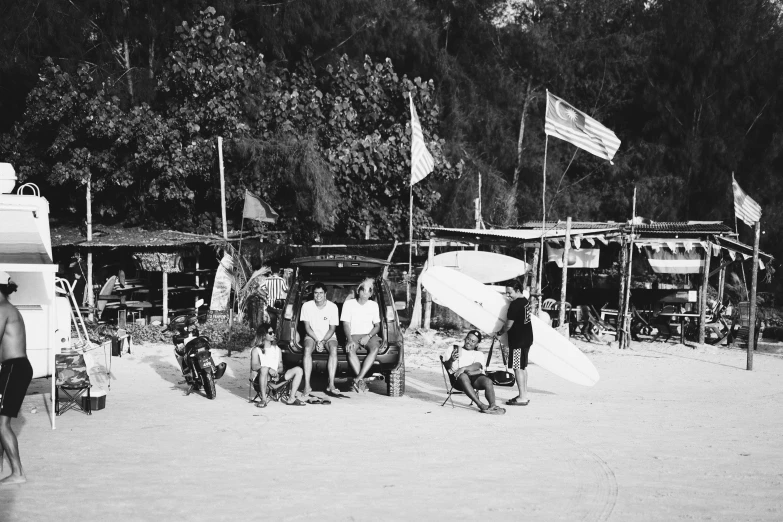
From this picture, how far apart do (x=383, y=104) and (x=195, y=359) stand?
15.4 metres

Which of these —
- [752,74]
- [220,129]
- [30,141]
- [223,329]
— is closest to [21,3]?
[30,141]

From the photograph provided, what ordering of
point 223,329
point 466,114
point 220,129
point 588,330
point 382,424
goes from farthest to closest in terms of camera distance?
point 466,114 < point 220,129 < point 588,330 < point 223,329 < point 382,424

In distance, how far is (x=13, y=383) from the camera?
691cm

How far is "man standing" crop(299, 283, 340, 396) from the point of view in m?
11.1

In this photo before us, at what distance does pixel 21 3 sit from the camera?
83.5 feet

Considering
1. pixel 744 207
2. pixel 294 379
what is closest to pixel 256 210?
pixel 294 379

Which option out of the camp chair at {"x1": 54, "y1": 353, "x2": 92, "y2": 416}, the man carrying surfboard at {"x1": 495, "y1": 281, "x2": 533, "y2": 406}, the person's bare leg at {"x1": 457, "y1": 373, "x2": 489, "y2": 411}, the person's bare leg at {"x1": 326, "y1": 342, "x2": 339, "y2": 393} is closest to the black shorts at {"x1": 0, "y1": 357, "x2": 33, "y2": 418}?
the camp chair at {"x1": 54, "y1": 353, "x2": 92, "y2": 416}

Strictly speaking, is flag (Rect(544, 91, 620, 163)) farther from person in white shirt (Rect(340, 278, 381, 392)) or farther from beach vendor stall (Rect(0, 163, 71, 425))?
beach vendor stall (Rect(0, 163, 71, 425))

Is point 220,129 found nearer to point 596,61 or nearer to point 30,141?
point 30,141

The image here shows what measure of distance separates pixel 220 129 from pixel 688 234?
11430 millimetres

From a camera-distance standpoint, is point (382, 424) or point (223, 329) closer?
point (382, 424)

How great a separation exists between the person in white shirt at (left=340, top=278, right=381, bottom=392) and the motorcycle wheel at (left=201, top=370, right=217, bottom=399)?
1692mm

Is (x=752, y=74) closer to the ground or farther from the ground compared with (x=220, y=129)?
farther from the ground

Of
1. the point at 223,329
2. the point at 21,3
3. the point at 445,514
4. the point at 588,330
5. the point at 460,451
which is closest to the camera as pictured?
the point at 445,514
